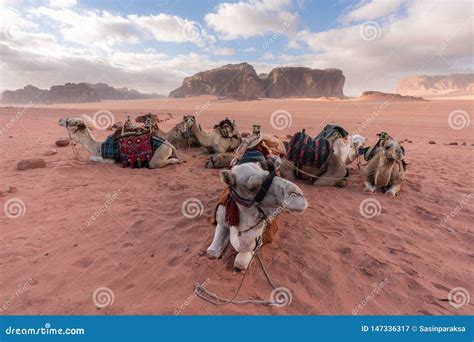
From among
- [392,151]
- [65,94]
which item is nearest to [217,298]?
[392,151]

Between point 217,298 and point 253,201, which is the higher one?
point 253,201

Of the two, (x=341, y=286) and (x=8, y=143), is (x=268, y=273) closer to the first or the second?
(x=341, y=286)

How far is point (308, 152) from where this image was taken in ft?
21.2

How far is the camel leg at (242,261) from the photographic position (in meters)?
3.30

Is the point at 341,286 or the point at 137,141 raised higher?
the point at 137,141

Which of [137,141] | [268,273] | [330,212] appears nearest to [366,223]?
[330,212]

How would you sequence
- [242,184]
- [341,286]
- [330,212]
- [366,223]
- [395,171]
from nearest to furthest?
[242,184]
[341,286]
[366,223]
[330,212]
[395,171]

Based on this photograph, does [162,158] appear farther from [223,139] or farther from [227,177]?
[227,177]

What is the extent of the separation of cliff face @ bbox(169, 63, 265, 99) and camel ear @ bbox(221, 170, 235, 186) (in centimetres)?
7246

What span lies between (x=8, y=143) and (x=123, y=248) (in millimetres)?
10668

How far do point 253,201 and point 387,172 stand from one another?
4.37 m

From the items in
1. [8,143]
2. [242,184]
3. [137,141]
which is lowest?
[8,143]

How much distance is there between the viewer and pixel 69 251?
3846 millimetres

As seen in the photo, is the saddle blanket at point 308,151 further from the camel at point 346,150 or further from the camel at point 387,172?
the camel at point 346,150
